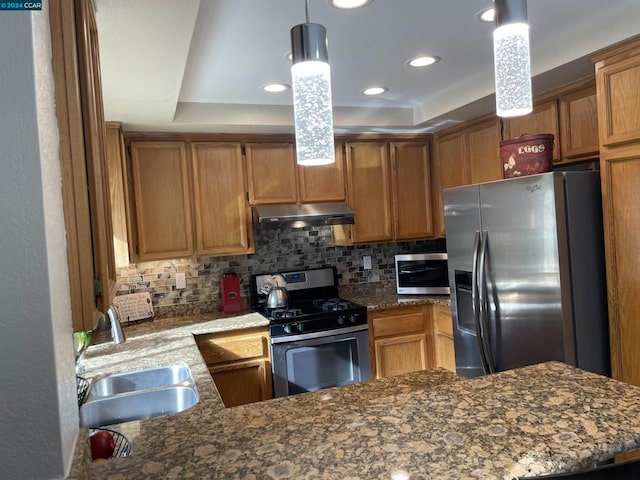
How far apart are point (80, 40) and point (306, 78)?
0.49 metres

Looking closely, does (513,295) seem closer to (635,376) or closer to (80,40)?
(635,376)

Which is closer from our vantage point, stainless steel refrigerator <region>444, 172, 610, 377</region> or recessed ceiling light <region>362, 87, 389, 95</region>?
stainless steel refrigerator <region>444, 172, 610, 377</region>

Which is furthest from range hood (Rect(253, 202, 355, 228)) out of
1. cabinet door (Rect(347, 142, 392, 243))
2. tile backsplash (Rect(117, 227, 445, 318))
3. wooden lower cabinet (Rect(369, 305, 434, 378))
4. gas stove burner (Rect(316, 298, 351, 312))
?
wooden lower cabinet (Rect(369, 305, 434, 378))

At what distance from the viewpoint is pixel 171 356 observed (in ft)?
7.72

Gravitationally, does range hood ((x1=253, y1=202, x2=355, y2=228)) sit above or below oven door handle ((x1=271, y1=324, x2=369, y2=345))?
above

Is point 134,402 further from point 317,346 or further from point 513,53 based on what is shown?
point 513,53

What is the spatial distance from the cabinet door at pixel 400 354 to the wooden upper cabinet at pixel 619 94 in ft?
6.19

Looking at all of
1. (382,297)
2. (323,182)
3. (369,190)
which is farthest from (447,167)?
(382,297)

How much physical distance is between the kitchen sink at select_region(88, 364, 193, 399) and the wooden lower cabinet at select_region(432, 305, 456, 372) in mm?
1963

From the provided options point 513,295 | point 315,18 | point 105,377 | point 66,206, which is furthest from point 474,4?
point 105,377

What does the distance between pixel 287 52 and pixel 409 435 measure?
1793 mm

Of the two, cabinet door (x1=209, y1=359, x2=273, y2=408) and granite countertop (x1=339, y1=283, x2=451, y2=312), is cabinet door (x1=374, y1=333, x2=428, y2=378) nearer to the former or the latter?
granite countertop (x1=339, y1=283, x2=451, y2=312)

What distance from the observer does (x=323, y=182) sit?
3.59 metres

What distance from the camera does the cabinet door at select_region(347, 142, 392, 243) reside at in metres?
3.69
